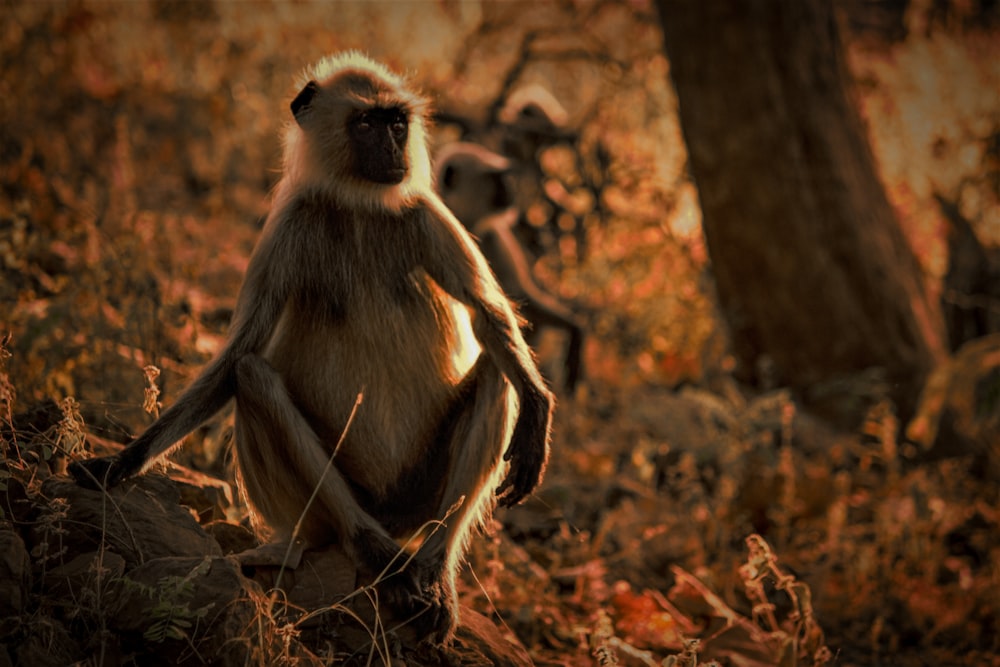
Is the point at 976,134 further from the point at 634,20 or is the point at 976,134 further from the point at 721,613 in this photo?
the point at 721,613

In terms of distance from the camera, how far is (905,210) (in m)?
8.44

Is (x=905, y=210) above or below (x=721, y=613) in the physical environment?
above

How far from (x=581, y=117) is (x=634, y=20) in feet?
4.45

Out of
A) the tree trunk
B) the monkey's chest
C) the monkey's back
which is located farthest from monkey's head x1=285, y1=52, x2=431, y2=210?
the tree trunk

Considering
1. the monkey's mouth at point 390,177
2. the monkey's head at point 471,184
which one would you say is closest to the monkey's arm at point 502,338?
the monkey's mouth at point 390,177

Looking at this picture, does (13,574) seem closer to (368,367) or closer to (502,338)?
(368,367)

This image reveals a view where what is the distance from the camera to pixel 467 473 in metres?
2.91

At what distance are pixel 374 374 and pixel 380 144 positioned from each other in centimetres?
70

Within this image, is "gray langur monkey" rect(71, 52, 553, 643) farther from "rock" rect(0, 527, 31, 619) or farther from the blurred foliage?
"rock" rect(0, 527, 31, 619)

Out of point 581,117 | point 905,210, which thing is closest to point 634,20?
point 581,117

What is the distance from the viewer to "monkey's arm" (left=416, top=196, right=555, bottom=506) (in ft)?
9.43

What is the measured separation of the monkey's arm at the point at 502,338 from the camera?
9.43ft

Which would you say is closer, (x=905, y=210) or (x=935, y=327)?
(x=935, y=327)

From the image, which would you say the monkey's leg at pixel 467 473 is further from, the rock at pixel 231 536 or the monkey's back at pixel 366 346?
the rock at pixel 231 536
